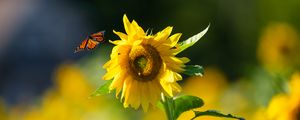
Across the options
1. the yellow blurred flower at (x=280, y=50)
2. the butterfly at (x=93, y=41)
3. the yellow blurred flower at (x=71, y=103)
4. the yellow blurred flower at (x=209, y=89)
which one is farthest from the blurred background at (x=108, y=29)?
the butterfly at (x=93, y=41)

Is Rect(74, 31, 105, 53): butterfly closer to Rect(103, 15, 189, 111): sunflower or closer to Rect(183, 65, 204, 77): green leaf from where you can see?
Rect(103, 15, 189, 111): sunflower

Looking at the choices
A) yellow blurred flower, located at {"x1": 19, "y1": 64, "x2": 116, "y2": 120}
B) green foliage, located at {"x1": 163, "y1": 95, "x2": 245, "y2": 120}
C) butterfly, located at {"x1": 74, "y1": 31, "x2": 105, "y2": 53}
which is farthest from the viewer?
yellow blurred flower, located at {"x1": 19, "y1": 64, "x2": 116, "y2": 120}

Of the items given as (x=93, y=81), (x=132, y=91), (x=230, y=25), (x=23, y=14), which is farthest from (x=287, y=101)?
(x=23, y=14)

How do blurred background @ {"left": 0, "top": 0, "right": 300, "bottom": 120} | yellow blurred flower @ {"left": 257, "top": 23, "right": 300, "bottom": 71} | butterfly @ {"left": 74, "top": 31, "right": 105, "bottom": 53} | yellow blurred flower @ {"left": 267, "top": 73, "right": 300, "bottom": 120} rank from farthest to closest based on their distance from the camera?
1. blurred background @ {"left": 0, "top": 0, "right": 300, "bottom": 120}
2. yellow blurred flower @ {"left": 257, "top": 23, "right": 300, "bottom": 71}
3. yellow blurred flower @ {"left": 267, "top": 73, "right": 300, "bottom": 120}
4. butterfly @ {"left": 74, "top": 31, "right": 105, "bottom": 53}

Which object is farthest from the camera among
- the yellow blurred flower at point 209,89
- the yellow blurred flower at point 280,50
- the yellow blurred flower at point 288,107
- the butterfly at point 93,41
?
the yellow blurred flower at point 280,50

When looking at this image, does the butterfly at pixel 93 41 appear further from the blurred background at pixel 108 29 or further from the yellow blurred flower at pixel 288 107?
the blurred background at pixel 108 29

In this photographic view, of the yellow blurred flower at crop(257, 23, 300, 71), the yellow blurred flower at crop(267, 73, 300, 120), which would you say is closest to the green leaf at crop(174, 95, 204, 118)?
the yellow blurred flower at crop(267, 73, 300, 120)

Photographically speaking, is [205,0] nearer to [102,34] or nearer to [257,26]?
[257,26]
